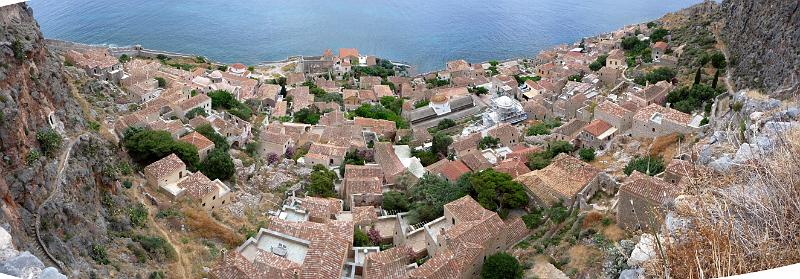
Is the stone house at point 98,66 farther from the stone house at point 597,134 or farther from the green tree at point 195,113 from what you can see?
the stone house at point 597,134

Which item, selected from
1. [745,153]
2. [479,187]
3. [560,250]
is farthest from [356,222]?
[745,153]

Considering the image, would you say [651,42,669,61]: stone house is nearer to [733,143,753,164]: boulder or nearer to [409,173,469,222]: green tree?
[409,173,469,222]: green tree

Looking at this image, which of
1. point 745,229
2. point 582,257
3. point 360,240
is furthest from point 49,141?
point 745,229

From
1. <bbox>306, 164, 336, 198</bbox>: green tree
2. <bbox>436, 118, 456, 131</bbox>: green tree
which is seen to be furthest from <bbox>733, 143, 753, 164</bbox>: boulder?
<bbox>436, 118, 456, 131</bbox>: green tree

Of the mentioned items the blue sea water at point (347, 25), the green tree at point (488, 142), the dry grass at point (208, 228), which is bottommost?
the blue sea water at point (347, 25)

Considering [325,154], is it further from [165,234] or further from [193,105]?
[165,234]

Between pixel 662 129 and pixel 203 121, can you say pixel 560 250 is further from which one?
pixel 203 121

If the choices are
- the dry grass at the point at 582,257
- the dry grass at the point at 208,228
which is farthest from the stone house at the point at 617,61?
the dry grass at the point at 208,228
